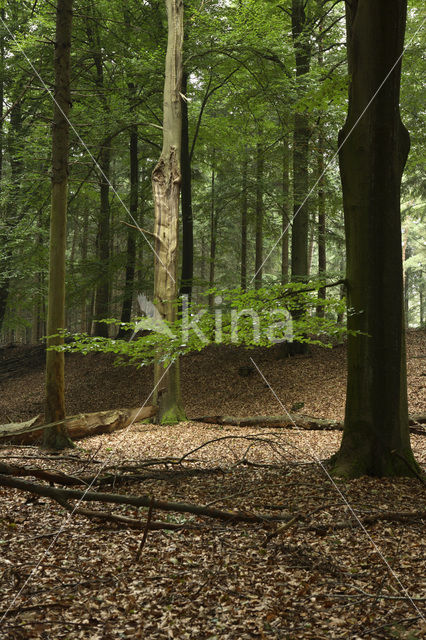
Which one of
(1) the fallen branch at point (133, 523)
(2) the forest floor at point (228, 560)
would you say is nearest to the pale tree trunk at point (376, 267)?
(2) the forest floor at point (228, 560)

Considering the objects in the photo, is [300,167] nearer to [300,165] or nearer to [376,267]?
[300,165]

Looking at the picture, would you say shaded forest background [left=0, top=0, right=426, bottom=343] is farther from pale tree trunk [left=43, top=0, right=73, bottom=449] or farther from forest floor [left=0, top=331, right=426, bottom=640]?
forest floor [left=0, top=331, right=426, bottom=640]

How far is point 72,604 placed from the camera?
117 inches

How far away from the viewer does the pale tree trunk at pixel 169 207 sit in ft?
31.3

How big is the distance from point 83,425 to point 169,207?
15.3 feet

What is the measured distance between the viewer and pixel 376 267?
545cm

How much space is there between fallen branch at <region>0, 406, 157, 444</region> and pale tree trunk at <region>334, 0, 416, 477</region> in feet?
16.0

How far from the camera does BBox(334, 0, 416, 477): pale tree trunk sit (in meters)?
5.36

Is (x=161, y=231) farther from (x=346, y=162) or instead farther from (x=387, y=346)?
(x=387, y=346)

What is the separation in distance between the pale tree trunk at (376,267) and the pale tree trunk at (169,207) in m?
4.72

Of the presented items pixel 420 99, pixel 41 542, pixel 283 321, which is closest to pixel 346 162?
pixel 283 321

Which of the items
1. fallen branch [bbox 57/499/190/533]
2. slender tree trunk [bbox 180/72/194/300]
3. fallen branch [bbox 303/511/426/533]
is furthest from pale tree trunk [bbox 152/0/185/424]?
fallen branch [bbox 303/511/426/533]

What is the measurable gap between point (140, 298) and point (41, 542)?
15.9 m

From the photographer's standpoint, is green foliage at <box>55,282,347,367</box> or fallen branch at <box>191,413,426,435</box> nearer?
green foliage at <box>55,282,347,367</box>
